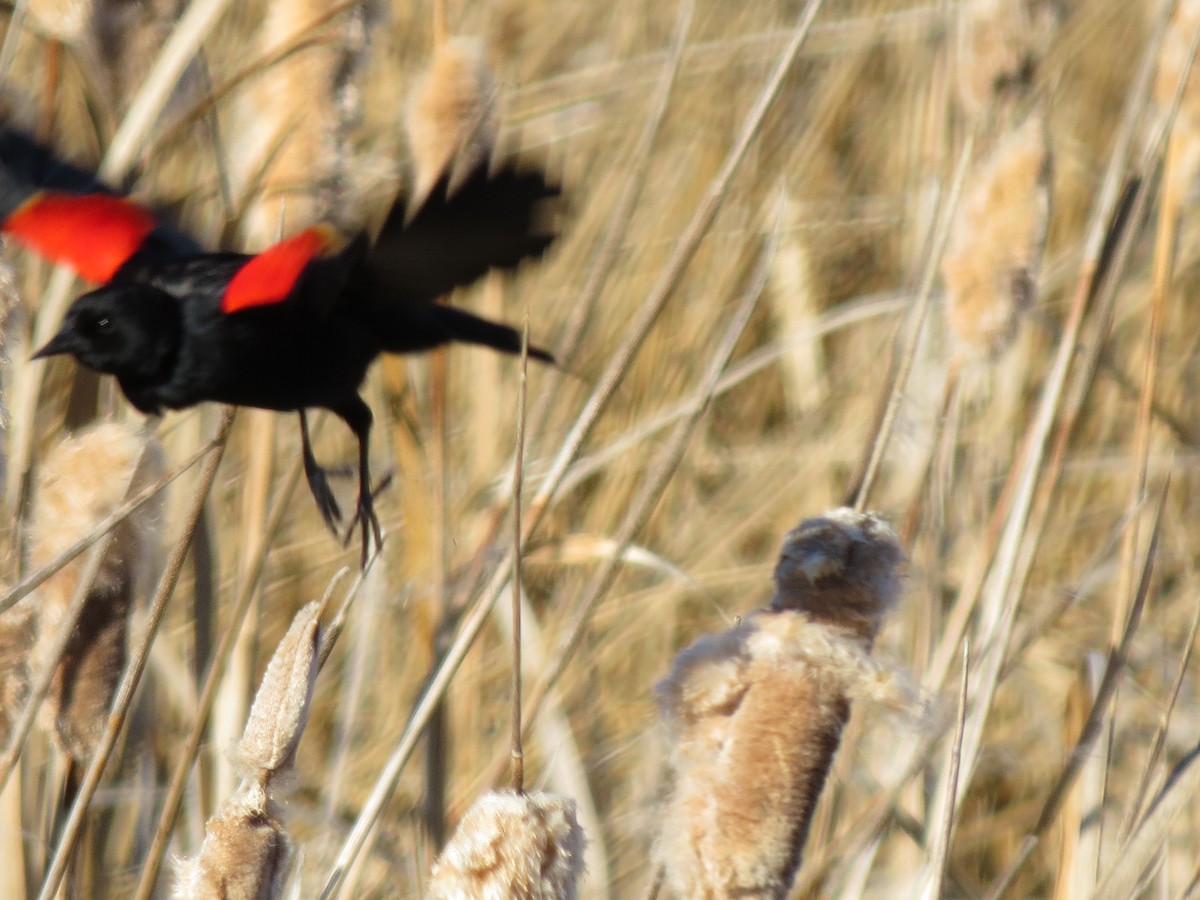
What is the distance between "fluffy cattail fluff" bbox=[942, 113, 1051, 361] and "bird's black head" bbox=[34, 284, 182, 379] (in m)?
0.55

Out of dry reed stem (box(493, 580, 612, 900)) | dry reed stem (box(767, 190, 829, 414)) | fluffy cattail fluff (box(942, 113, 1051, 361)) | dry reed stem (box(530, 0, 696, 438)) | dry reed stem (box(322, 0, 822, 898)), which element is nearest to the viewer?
dry reed stem (box(322, 0, 822, 898))

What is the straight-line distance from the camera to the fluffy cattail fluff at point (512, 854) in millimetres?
490

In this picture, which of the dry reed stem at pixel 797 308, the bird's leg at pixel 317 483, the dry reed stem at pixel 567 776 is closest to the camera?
the bird's leg at pixel 317 483

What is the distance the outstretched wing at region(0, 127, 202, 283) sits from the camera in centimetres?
99

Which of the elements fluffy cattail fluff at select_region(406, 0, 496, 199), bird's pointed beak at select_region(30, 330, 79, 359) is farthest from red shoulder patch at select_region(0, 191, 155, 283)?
fluffy cattail fluff at select_region(406, 0, 496, 199)

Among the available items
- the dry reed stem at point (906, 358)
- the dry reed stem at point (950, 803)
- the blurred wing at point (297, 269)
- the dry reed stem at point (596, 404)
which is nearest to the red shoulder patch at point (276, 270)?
the blurred wing at point (297, 269)

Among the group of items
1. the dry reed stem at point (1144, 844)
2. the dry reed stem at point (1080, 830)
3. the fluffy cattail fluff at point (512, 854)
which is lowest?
the dry reed stem at point (1080, 830)

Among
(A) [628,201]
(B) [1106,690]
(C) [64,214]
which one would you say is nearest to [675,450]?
(A) [628,201]

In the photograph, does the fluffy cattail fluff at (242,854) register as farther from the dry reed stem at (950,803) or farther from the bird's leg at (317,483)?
the bird's leg at (317,483)

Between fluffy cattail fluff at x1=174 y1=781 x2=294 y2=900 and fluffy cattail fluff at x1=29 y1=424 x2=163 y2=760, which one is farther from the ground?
fluffy cattail fluff at x1=29 y1=424 x2=163 y2=760

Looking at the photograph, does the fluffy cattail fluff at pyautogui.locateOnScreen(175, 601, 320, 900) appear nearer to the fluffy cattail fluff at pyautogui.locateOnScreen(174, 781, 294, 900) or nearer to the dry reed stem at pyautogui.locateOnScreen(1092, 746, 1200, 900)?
the fluffy cattail fluff at pyautogui.locateOnScreen(174, 781, 294, 900)

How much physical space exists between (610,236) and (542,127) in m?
1.13

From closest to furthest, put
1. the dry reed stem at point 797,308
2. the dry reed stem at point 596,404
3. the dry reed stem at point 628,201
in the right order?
the dry reed stem at point 596,404 → the dry reed stem at point 628,201 → the dry reed stem at point 797,308

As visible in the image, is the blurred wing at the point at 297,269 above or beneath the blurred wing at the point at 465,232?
above
